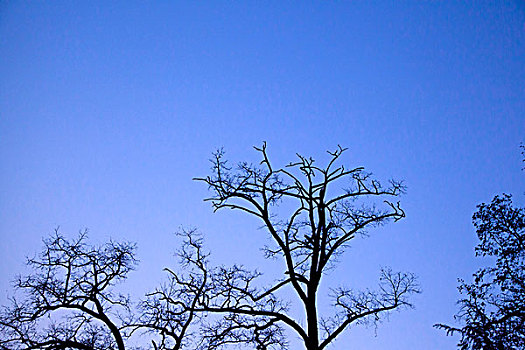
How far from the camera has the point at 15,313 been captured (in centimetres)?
1513

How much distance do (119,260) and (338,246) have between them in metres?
6.79

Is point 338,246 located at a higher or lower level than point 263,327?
higher

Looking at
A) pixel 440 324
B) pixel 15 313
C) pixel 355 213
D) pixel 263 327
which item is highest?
pixel 355 213

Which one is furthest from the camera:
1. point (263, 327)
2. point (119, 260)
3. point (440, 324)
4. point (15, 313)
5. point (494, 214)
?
point (119, 260)

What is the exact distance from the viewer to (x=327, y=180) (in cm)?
1530

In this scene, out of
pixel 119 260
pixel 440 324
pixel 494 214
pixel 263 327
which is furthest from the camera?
pixel 119 260

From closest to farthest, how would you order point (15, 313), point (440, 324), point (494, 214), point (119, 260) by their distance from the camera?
1. point (440, 324)
2. point (494, 214)
3. point (15, 313)
4. point (119, 260)

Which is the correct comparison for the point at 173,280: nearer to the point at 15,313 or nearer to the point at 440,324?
the point at 15,313

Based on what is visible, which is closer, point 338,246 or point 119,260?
point 338,246

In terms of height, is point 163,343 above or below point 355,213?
below

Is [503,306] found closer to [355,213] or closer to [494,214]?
[494,214]

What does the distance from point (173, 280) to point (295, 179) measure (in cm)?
478

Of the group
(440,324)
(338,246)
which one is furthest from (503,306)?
(338,246)


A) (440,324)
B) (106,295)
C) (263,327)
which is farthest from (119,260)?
(440,324)
